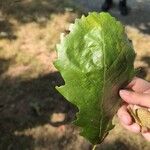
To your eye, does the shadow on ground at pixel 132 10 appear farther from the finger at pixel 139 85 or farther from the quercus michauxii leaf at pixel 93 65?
the quercus michauxii leaf at pixel 93 65

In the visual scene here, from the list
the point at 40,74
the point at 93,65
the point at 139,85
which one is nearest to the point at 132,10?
the point at 40,74

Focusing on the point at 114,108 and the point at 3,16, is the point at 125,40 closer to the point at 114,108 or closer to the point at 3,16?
the point at 114,108

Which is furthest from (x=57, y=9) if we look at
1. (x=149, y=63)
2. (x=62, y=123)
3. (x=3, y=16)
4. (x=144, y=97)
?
(x=144, y=97)

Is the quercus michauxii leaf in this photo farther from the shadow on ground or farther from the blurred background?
the shadow on ground

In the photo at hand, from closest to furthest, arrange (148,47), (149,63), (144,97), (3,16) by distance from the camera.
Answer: (144,97), (149,63), (148,47), (3,16)

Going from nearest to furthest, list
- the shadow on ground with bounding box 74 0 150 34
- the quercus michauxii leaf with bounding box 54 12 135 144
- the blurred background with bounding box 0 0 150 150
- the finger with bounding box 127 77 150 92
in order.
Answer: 1. the quercus michauxii leaf with bounding box 54 12 135 144
2. the finger with bounding box 127 77 150 92
3. the blurred background with bounding box 0 0 150 150
4. the shadow on ground with bounding box 74 0 150 34

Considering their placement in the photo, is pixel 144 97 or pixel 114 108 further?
pixel 144 97

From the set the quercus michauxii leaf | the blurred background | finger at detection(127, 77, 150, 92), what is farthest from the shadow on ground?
the quercus michauxii leaf
